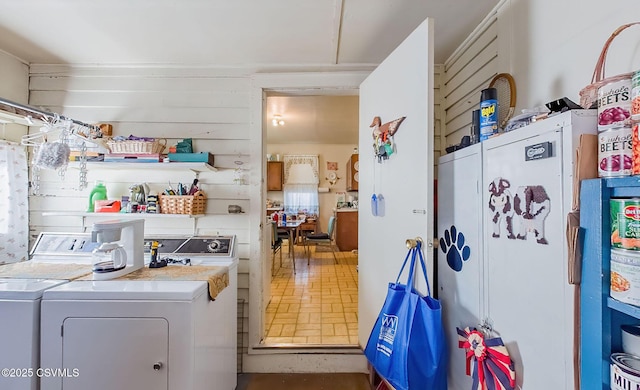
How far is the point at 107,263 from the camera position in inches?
55.3

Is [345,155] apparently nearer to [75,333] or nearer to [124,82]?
[124,82]

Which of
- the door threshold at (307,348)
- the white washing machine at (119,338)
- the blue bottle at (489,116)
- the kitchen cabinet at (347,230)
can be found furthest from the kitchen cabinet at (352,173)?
the white washing machine at (119,338)

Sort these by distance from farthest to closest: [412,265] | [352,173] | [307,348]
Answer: [352,173], [307,348], [412,265]

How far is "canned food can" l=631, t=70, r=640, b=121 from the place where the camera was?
57 centimetres

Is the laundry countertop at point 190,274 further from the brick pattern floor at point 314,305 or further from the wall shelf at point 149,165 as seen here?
the brick pattern floor at point 314,305

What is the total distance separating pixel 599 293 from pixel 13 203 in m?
3.13

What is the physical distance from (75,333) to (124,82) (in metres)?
1.77

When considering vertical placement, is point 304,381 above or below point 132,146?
below

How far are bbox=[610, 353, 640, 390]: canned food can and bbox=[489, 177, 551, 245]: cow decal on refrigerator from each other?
30 cm

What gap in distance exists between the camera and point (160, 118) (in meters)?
2.01

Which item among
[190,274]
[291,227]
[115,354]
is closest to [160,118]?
[190,274]

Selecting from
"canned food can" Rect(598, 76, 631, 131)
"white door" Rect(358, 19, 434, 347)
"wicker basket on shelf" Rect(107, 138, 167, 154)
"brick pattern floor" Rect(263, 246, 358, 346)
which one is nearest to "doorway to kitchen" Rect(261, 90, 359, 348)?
"brick pattern floor" Rect(263, 246, 358, 346)

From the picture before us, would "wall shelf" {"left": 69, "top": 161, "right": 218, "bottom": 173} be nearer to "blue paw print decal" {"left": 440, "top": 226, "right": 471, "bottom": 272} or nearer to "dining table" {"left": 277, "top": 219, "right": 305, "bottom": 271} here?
"blue paw print decal" {"left": 440, "top": 226, "right": 471, "bottom": 272}

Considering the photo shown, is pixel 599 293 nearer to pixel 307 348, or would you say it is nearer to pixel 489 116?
pixel 489 116
